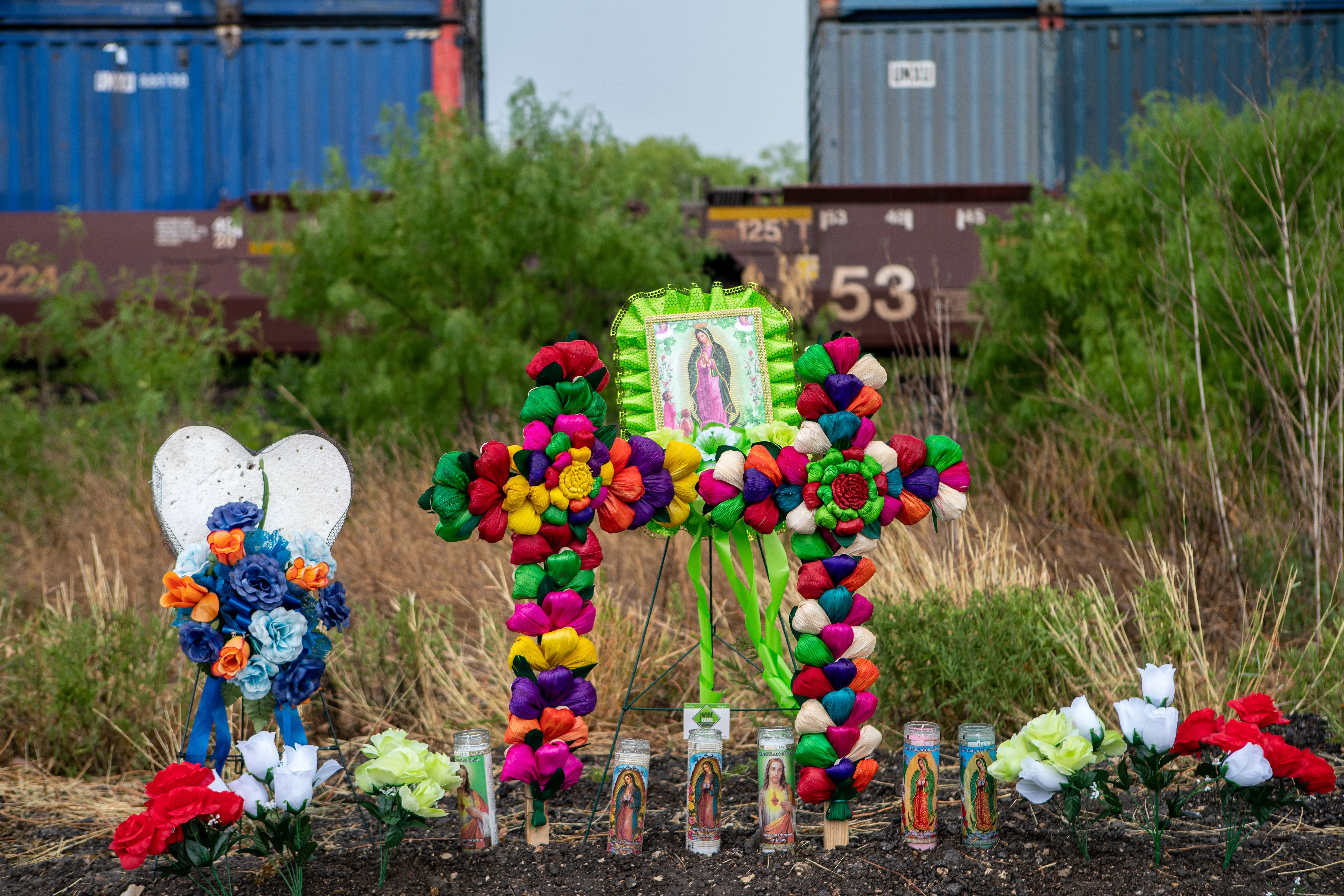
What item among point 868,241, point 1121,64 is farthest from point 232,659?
point 1121,64

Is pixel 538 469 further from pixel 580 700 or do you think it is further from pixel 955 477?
pixel 955 477

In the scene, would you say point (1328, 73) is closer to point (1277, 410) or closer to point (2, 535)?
point (1277, 410)

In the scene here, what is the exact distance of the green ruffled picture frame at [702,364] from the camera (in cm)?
303

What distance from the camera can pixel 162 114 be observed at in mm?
11391

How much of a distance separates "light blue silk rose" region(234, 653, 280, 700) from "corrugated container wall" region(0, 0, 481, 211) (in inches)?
381

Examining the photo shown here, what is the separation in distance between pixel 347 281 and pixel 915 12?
7.43m

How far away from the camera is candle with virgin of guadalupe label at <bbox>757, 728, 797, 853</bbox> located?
8.63 feet

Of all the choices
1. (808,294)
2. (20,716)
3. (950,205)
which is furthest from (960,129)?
(20,716)

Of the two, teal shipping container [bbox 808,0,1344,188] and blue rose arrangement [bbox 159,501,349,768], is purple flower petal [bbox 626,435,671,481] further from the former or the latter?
teal shipping container [bbox 808,0,1344,188]

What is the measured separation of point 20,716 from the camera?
3.57 m

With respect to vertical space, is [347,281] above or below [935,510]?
above

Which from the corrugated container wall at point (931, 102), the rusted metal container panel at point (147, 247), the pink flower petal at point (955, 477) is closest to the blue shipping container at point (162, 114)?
the rusted metal container panel at point (147, 247)

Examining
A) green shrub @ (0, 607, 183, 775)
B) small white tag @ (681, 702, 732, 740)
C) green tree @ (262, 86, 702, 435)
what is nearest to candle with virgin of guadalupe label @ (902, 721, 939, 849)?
small white tag @ (681, 702, 732, 740)

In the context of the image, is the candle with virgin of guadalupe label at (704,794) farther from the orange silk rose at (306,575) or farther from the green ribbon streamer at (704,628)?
the orange silk rose at (306,575)
